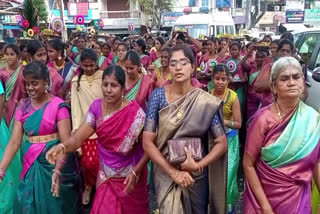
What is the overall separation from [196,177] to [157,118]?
47cm

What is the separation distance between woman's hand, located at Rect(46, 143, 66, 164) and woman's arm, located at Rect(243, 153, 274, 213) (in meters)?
1.23

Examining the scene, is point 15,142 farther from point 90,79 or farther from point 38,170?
point 90,79

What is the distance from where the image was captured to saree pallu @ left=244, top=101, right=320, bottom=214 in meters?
2.34

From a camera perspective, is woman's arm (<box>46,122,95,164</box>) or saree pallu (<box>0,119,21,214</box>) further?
saree pallu (<box>0,119,21,214</box>)

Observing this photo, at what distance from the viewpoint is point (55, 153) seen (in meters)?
2.71

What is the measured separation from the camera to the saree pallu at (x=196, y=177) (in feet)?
8.27

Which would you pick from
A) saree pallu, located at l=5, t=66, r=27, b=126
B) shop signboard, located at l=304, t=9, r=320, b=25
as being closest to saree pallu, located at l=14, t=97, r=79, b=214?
saree pallu, located at l=5, t=66, r=27, b=126

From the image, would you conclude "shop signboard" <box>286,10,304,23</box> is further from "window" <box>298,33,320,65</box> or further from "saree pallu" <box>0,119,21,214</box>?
"saree pallu" <box>0,119,21,214</box>

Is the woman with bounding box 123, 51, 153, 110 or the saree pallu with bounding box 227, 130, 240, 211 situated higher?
the woman with bounding box 123, 51, 153, 110

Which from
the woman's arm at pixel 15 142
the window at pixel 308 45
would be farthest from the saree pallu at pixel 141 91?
the window at pixel 308 45

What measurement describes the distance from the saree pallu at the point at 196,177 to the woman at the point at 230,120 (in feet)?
4.16

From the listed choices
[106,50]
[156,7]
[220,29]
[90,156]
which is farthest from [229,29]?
[90,156]

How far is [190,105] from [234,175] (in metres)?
1.78

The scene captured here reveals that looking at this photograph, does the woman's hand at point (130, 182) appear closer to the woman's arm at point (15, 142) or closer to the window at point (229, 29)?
the woman's arm at point (15, 142)
